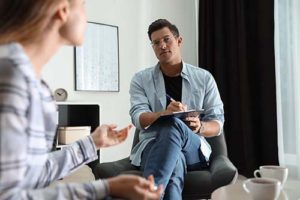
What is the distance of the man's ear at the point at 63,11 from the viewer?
0.65 meters

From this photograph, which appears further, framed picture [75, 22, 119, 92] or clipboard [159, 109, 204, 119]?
framed picture [75, 22, 119, 92]

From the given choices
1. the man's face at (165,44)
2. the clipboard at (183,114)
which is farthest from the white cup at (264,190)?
the man's face at (165,44)

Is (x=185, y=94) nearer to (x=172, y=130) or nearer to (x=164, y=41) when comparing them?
(x=164, y=41)

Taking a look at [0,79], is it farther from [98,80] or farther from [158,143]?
[98,80]

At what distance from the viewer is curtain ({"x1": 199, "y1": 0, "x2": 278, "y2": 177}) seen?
2.72 meters

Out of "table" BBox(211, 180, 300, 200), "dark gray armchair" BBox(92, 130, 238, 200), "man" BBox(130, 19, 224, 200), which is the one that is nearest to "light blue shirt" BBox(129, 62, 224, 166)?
"man" BBox(130, 19, 224, 200)

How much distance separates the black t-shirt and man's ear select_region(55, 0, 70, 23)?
129cm

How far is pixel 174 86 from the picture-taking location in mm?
1945

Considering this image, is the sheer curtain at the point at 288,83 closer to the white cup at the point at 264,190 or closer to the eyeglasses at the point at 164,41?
the eyeglasses at the point at 164,41

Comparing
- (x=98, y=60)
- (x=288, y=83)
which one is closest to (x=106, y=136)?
(x=98, y=60)

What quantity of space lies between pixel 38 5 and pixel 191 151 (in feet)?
3.85

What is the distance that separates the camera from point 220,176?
1.50 meters

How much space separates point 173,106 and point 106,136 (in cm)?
70

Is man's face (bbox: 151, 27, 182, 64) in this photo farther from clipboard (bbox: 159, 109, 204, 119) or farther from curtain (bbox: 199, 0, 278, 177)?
curtain (bbox: 199, 0, 278, 177)
